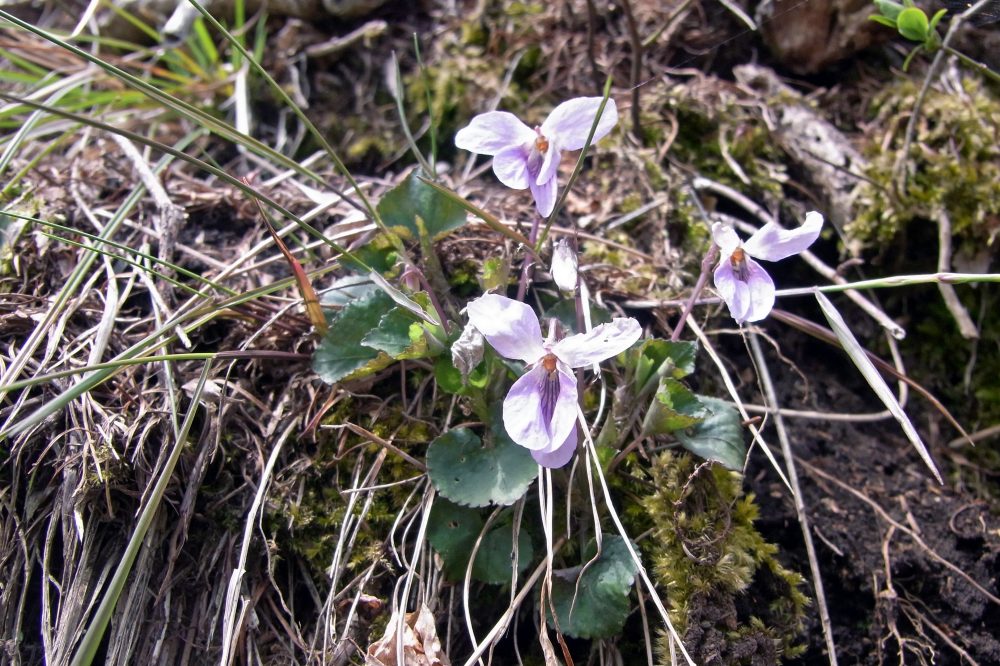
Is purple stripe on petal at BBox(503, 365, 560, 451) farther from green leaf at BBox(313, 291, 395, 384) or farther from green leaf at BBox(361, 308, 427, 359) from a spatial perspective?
green leaf at BBox(313, 291, 395, 384)

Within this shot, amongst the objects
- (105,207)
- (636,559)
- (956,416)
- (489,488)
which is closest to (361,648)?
(489,488)

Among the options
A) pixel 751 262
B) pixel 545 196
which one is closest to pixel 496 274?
pixel 545 196

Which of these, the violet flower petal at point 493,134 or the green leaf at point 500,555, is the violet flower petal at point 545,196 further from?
the green leaf at point 500,555

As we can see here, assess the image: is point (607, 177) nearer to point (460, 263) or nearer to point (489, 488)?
→ point (460, 263)

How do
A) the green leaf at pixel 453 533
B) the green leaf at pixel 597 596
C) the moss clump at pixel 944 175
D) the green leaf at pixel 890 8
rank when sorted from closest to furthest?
1. the green leaf at pixel 597 596
2. the green leaf at pixel 453 533
3. the green leaf at pixel 890 8
4. the moss clump at pixel 944 175

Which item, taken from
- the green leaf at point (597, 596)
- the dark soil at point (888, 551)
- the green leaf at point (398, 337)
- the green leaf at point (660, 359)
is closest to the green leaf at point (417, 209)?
the green leaf at point (398, 337)

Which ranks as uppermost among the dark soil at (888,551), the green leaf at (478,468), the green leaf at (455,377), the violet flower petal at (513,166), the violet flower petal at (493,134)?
the violet flower petal at (493,134)
